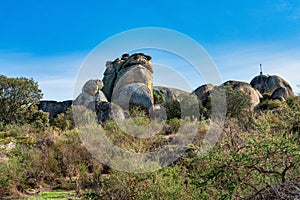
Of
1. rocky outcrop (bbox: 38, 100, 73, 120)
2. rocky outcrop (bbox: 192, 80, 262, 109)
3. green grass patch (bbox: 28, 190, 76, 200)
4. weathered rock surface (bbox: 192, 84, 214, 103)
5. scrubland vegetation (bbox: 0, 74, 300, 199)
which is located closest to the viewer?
scrubland vegetation (bbox: 0, 74, 300, 199)

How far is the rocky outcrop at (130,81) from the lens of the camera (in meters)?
25.5

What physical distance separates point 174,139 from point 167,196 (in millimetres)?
6991

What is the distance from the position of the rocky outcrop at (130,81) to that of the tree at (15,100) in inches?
248

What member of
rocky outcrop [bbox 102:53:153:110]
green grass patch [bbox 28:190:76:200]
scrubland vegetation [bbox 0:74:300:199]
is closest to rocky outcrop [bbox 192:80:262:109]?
rocky outcrop [bbox 102:53:153:110]

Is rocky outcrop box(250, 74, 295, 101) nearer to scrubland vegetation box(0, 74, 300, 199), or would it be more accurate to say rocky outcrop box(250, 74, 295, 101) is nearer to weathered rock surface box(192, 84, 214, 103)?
weathered rock surface box(192, 84, 214, 103)

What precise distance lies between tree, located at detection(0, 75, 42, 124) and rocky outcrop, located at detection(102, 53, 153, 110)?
6304mm

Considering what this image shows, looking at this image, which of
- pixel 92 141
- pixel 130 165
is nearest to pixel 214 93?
pixel 92 141

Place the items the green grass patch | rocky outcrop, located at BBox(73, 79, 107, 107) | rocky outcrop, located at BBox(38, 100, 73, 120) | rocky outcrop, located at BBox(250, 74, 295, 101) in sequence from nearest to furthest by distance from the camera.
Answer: the green grass patch
rocky outcrop, located at BBox(73, 79, 107, 107)
rocky outcrop, located at BBox(38, 100, 73, 120)
rocky outcrop, located at BBox(250, 74, 295, 101)

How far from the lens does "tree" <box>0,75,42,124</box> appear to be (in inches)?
1074

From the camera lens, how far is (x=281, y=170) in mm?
4672

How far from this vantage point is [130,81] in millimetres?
28078

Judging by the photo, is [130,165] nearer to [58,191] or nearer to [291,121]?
[291,121]

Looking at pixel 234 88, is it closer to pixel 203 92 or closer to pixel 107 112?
pixel 203 92

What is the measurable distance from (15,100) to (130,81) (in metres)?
9.13
